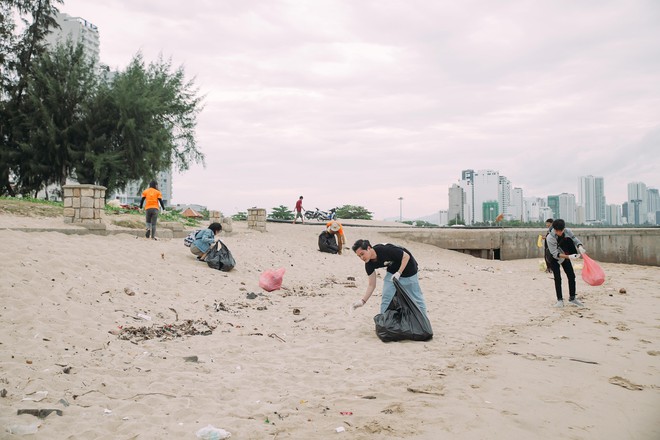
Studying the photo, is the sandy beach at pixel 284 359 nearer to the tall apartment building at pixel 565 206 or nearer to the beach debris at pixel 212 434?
the beach debris at pixel 212 434

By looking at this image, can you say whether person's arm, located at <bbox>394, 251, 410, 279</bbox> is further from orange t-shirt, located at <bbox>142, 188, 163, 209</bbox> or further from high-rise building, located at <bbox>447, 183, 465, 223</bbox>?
high-rise building, located at <bbox>447, 183, 465, 223</bbox>

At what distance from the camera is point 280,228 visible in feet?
71.3

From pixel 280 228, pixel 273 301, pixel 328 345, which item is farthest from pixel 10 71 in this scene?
pixel 328 345

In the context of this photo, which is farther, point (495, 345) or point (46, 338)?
point (495, 345)

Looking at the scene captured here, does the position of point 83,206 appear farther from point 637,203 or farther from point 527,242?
point 637,203

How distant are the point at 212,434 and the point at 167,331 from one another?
323 cm

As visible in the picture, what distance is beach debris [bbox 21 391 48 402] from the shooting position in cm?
405

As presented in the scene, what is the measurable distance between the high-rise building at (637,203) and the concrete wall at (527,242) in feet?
207

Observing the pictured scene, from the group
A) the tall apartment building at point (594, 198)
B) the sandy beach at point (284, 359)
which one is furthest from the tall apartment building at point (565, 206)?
the sandy beach at point (284, 359)

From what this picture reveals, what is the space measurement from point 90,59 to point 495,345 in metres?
26.1

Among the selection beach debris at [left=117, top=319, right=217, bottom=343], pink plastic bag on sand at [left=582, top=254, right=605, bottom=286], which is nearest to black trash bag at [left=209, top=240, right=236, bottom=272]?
beach debris at [left=117, top=319, right=217, bottom=343]

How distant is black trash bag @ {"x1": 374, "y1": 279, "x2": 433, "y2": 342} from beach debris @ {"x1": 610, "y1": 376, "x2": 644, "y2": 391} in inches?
87.3

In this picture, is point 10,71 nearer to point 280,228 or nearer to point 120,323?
point 280,228

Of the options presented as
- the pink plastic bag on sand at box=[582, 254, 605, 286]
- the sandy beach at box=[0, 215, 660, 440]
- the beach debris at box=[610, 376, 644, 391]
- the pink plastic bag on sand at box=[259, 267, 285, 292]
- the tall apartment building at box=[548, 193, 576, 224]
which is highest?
the tall apartment building at box=[548, 193, 576, 224]
